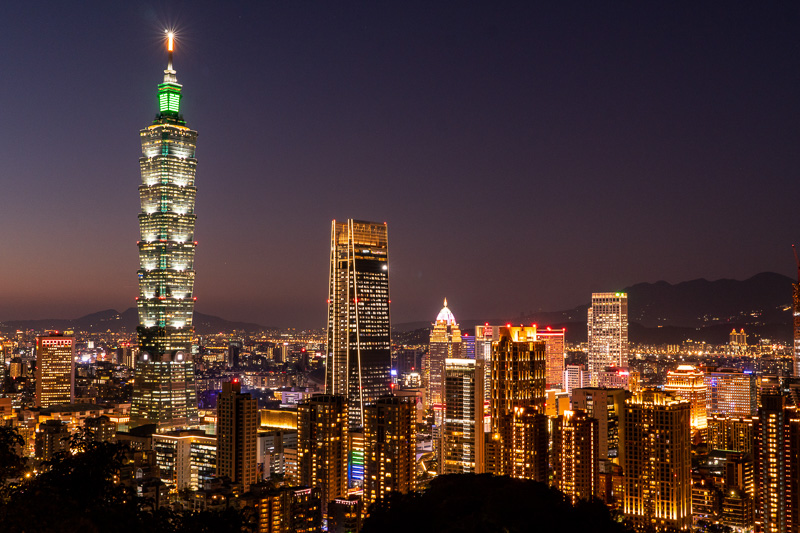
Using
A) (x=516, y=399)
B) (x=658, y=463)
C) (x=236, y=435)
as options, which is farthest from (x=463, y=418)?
(x=236, y=435)

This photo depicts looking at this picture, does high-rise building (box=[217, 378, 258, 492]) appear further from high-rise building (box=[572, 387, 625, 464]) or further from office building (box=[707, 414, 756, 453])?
office building (box=[707, 414, 756, 453])

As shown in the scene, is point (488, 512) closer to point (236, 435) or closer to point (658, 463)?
point (658, 463)

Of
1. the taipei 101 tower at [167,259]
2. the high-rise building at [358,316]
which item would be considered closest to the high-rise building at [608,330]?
the high-rise building at [358,316]

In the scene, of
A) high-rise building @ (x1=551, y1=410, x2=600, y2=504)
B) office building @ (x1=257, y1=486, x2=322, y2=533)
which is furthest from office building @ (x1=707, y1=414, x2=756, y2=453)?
office building @ (x1=257, y1=486, x2=322, y2=533)

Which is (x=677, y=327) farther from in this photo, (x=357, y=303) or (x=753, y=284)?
(x=357, y=303)

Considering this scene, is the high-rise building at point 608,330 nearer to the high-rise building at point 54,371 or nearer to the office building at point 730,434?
the office building at point 730,434

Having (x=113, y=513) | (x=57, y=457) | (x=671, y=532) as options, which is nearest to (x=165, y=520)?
(x=113, y=513)
